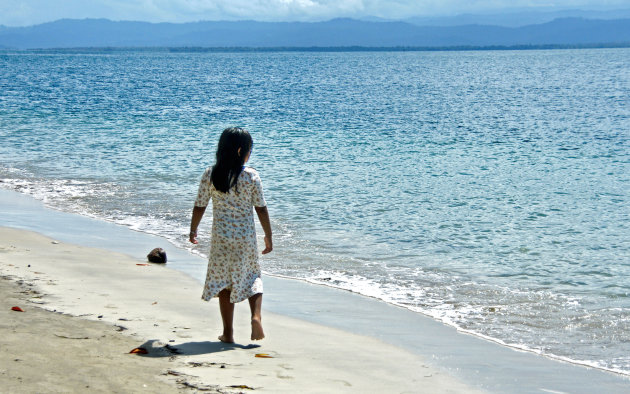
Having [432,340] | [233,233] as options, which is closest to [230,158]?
[233,233]

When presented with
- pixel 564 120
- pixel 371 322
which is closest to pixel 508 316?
pixel 371 322

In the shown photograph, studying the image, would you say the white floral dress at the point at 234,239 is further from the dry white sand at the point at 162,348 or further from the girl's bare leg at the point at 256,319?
the dry white sand at the point at 162,348

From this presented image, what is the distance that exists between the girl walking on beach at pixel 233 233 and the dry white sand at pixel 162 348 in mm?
370

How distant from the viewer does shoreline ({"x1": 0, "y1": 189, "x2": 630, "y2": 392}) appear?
592 cm

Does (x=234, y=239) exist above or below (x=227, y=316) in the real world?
above

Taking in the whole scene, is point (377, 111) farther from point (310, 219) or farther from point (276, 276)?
point (276, 276)

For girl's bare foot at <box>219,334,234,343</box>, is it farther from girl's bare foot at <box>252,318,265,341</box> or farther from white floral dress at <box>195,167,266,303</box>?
white floral dress at <box>195,167,266,303</box>

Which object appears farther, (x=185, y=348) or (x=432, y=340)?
(x=432, y=340)

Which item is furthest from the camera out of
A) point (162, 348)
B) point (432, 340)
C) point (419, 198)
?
point (419, 198)

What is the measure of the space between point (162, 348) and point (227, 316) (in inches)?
24.6

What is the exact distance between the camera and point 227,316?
6.19 meters

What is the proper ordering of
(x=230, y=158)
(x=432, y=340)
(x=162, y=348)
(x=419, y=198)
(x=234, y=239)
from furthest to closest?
1. (x=419, y=198)
2. (x=432, y=340)
3. (x=234, y=239)
4. (x=230, y=158)
5. (x=162, y=348)

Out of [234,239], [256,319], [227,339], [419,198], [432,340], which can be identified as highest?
[234,239]

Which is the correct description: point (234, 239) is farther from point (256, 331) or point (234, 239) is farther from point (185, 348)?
point (185, 348)
